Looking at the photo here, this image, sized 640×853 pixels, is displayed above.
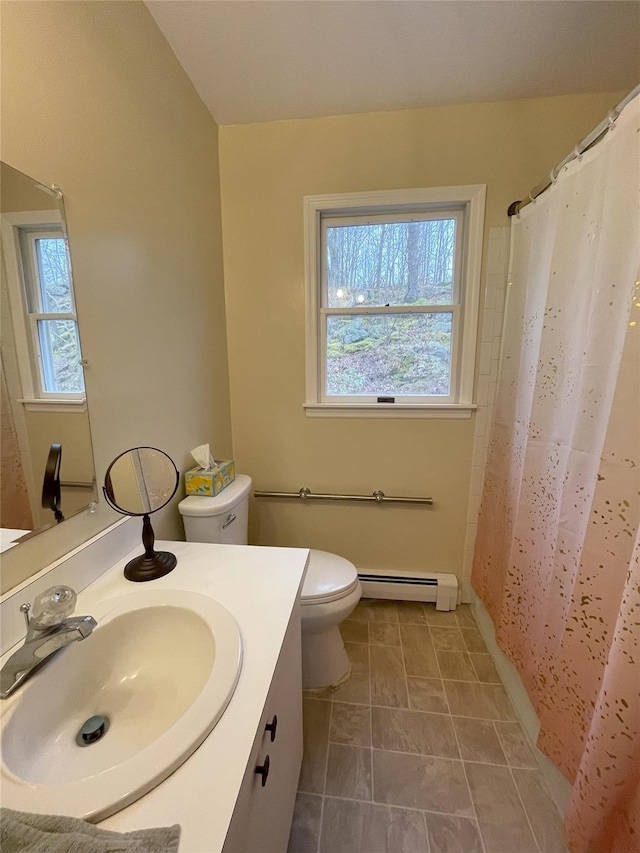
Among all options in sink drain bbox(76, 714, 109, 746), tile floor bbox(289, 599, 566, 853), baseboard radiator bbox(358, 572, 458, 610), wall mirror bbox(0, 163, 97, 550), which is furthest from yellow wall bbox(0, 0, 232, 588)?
baseboard radiator bbox(358, 572, 458, 610)

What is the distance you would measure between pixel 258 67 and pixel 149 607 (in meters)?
1.87

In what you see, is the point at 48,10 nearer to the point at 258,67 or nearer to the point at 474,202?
the point at 258,67

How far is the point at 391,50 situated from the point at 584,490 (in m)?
1.63

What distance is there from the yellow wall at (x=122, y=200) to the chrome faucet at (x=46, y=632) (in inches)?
5.1

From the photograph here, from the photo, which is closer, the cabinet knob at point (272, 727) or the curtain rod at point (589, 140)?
the cabinet knob at point (272, 727)

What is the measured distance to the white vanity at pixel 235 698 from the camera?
48 centimetres

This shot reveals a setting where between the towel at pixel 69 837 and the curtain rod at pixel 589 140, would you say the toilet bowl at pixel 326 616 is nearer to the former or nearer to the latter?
the towel at pixel 69 837

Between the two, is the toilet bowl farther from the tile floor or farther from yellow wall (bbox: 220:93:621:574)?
yellow wall (bbox: 220:93:621:574)

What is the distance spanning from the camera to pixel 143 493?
40.2 inches

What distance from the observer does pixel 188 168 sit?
56.7 inches

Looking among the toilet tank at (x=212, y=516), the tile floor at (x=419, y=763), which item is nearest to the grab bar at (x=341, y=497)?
the toilet tank at (x=212, y=516)

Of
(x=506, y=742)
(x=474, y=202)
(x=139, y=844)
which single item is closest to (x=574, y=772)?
(x=506, y=742)

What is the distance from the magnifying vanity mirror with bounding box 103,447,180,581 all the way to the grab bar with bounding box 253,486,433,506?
Result: 0.93 m

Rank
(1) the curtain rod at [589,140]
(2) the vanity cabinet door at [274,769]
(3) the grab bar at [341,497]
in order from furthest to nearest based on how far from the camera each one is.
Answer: (3) the grab bar at [341,497]
(1) the curtain rod at [589,140]
(2) the vanity cabinet door at [274,769]
